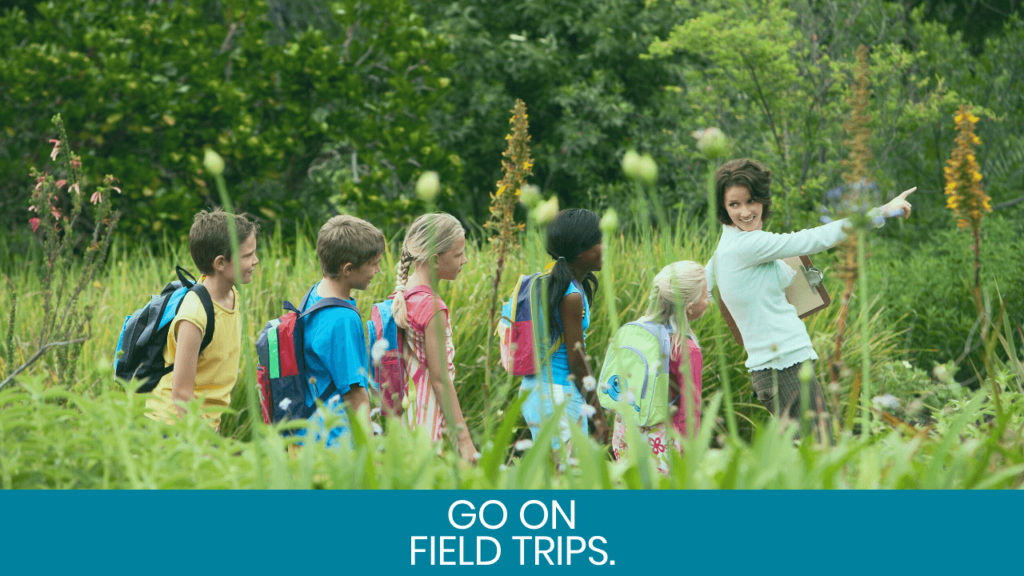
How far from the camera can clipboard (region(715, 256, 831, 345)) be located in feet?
11.1

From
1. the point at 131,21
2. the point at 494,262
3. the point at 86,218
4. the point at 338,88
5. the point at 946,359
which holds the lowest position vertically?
the point at 946,359

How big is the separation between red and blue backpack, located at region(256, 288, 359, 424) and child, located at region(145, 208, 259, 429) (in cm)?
12

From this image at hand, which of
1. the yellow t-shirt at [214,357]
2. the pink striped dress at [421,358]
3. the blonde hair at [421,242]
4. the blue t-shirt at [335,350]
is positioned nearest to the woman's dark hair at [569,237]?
the blonde hair at [421,242]

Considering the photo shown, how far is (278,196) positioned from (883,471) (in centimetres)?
851

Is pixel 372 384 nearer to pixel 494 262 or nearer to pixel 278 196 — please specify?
pixel 494 262

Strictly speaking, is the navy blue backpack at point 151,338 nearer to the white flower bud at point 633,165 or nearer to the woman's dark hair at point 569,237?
the woman's dark hair at point 569,237

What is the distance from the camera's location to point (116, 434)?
51.6 inches

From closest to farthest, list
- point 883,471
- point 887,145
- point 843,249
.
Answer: point 883,471
point 843,249
point 887,145

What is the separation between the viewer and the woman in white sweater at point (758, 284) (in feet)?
10.1

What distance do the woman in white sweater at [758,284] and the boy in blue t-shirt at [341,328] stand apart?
143 cm

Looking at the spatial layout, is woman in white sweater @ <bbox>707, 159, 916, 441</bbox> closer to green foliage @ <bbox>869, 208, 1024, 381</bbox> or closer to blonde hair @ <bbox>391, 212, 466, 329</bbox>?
blonde hair @ <bbox>391, 212, 466, 329</bbox>

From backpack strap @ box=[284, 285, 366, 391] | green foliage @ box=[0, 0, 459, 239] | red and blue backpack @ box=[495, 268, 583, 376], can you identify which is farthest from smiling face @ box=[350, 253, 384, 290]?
green foliage @ box=[0, 0, 459, 239]

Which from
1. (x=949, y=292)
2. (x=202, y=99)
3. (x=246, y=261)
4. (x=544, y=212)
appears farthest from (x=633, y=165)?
(x=202, y=99)
